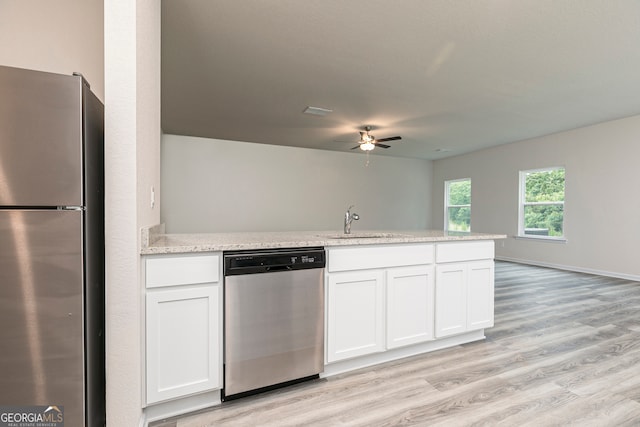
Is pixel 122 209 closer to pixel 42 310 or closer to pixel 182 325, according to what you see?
pixel 42 310

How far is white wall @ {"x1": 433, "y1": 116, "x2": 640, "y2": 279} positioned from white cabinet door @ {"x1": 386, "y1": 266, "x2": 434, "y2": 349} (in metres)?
4.81

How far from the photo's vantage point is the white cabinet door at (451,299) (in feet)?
7.88

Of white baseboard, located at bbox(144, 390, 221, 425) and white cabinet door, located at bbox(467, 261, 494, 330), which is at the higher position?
white cabinet door, located at bbox(467, 261, 494, 330)

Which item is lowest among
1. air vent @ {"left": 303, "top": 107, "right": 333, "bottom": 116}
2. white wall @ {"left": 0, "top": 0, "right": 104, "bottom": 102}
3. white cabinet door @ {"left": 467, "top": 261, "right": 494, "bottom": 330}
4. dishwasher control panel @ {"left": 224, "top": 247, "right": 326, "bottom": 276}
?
white cabinet door @ {"left": 467, "top": 261, "right": 494, "bottom": 330}

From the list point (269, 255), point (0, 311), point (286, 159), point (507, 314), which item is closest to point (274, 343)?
point (269, 255)

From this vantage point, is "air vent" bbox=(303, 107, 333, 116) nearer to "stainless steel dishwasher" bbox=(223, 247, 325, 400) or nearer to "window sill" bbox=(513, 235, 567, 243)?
"stainless steel dishwasher" bbox=(223, 247, 325, 400)

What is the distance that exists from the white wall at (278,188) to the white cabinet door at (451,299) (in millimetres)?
4761

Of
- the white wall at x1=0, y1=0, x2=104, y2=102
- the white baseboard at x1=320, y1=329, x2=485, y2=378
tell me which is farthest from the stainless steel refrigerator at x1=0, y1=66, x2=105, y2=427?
the white baseboard at x1=320, y1=329, x2=485, y2=378

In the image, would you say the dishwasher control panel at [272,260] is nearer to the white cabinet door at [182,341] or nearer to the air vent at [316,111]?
the white cabinet door at [182,341]

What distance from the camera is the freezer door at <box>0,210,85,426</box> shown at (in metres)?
1.18

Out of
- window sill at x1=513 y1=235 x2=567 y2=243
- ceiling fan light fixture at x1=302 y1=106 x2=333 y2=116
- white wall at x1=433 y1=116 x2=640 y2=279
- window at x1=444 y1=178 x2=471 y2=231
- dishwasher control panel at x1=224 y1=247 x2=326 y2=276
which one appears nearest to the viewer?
dishwasher control panel at x1=224 y1=247 x2=326 y2=276

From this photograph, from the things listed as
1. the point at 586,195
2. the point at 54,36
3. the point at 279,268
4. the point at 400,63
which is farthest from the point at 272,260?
the point at 586,195

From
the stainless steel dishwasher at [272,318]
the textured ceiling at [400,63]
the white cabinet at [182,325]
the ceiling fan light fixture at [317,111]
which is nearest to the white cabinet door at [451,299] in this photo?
the stainless steel dishwasher at [272,318]

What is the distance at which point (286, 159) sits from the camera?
6.89 m
